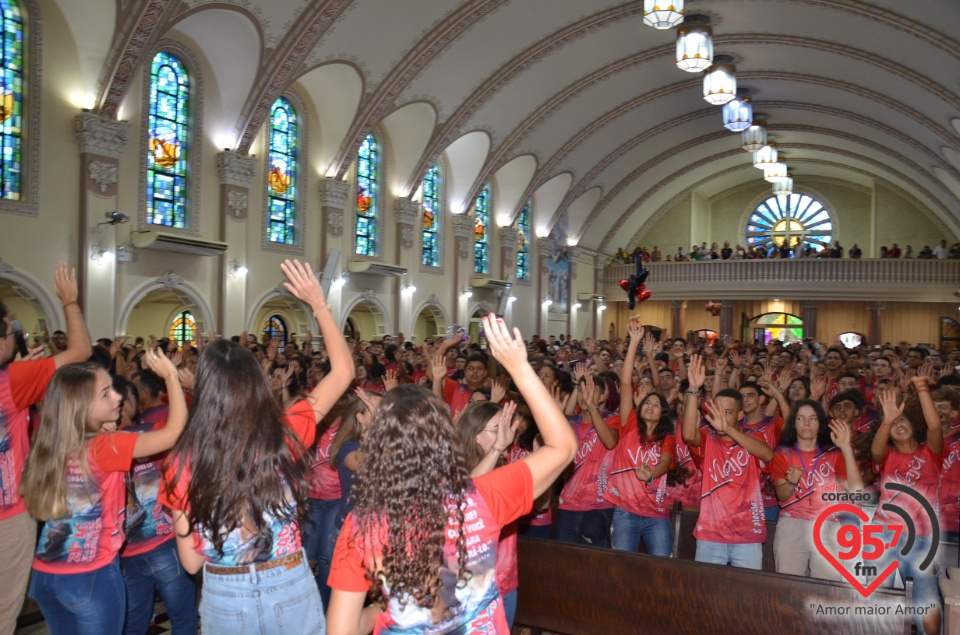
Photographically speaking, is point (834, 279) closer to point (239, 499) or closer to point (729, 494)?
point (729, 494)

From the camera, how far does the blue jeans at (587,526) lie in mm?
5117

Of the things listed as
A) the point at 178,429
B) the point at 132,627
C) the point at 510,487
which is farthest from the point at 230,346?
the point at 132,627

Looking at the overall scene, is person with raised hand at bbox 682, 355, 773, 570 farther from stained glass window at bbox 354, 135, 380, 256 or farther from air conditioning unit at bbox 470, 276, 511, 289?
air conditioning unit at bbox 470, 276, 511, 289

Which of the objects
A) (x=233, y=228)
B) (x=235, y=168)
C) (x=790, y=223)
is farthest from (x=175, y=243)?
(x=790, y=223)

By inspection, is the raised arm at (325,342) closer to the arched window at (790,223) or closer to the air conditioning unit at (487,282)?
the air conditioning unit at (487,282)

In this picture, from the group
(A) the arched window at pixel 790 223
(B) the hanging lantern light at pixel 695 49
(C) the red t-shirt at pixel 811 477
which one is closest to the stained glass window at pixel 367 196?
(B) the hanging lantern light at pixel 695 49

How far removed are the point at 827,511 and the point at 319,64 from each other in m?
13.6

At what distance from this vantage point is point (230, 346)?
2477 mm

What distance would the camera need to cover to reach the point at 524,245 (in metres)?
26.0

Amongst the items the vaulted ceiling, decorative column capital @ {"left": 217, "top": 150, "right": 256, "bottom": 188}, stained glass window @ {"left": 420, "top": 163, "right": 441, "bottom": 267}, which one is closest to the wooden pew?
the vaulted ceiling

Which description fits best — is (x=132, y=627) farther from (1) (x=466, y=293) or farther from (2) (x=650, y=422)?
(1) (x=466, y=293)

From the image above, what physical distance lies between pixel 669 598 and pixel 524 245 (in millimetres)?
22402

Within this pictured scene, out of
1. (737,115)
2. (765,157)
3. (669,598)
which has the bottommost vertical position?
(669,598)

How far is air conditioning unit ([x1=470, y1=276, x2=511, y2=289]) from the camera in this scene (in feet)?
74.5
